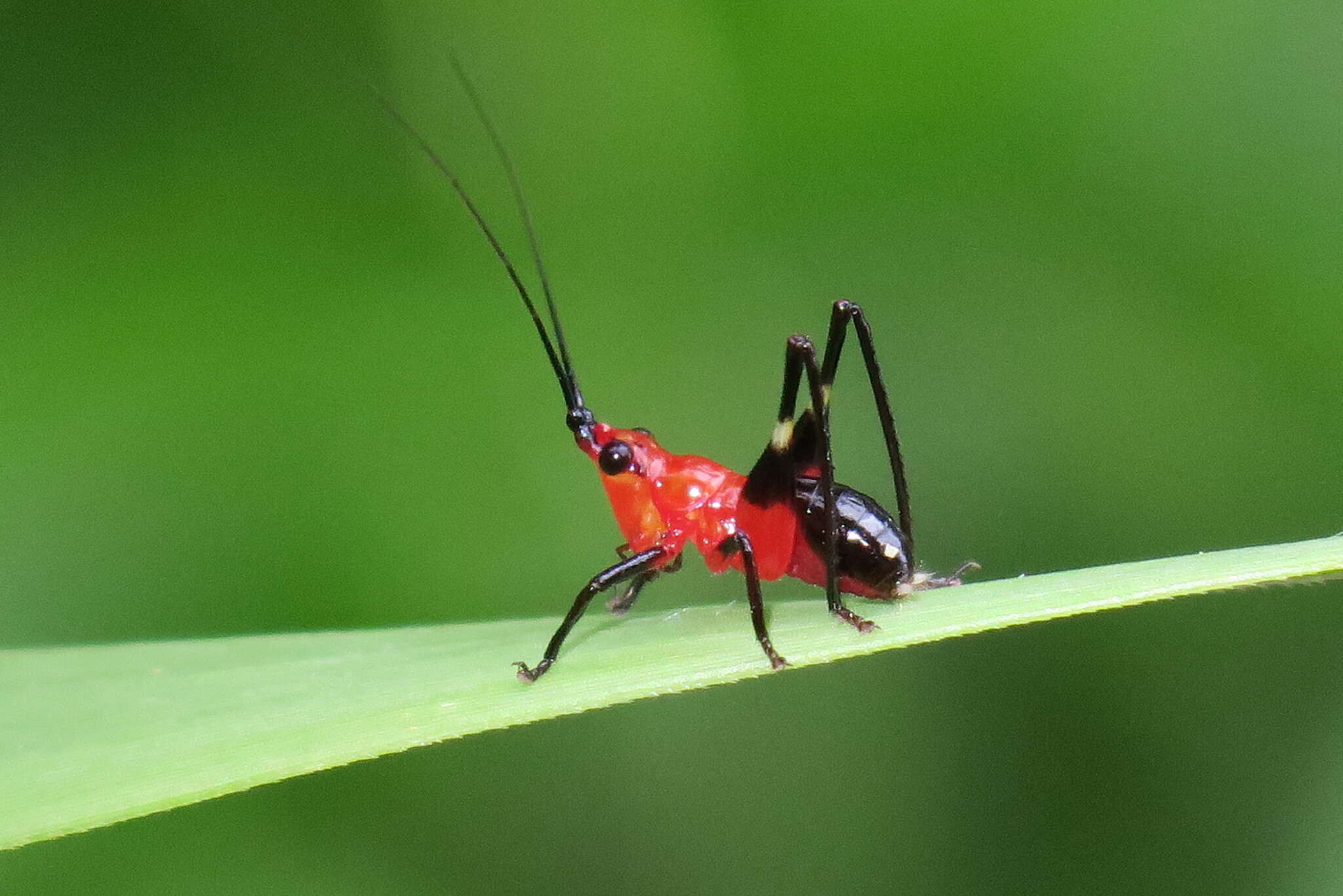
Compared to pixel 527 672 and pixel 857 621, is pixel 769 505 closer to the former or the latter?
pixel 857 621

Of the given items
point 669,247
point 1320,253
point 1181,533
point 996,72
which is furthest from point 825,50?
point 1181,533

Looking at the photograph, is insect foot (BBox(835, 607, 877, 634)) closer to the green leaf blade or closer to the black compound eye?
the green leaf blade

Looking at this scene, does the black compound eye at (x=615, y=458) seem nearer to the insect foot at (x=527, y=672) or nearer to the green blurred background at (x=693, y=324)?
the green blurred background at (x=693, y=324)

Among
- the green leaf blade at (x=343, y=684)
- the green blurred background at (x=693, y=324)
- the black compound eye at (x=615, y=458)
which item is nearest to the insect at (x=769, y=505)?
the black compound eye at (x=615, y=458)

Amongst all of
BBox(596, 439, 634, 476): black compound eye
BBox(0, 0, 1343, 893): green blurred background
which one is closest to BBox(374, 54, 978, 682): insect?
BBox(596, 439, 634, 476): black compound eye

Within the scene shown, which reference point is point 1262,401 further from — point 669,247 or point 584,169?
point 584,169

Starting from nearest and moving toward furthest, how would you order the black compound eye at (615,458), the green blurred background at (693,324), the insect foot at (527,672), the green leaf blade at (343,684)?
1. the green leaf blade at (343,684)
2. the insect foot at (527,672)
3. the black compound eye at (615,458)
4. the green blurred background at (693,324)
